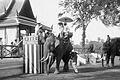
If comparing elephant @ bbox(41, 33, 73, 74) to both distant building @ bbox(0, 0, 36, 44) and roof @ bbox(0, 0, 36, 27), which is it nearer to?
distant building @ bbox(0, 0, 36, 44)

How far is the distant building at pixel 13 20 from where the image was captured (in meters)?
33.4

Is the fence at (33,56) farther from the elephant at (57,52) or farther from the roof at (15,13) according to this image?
the roof at (15,13)

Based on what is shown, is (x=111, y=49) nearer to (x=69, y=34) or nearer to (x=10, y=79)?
(x=69, y=34)

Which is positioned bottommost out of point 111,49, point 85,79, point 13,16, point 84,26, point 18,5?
point 85,79

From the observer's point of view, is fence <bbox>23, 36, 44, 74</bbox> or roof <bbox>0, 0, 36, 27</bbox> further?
roof <bbox>0, 0, 36, 27</bbox>

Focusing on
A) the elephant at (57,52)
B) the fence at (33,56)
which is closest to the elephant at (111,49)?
the elephant at (57,52)

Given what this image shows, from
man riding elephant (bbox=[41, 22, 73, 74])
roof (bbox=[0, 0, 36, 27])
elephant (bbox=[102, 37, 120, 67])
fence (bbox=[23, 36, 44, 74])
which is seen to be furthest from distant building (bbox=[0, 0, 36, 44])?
fence (bbox=[23, 36, 44, 74])

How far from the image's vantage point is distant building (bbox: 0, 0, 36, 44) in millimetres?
33438

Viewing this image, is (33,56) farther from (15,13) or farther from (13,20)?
(15,13)

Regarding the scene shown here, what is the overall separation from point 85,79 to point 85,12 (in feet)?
75.2

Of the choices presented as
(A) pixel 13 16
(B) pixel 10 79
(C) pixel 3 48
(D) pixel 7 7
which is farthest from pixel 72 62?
(D) pixel 7 7

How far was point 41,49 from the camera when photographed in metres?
9.93

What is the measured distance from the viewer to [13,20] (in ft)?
112

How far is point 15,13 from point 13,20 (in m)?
2.95
